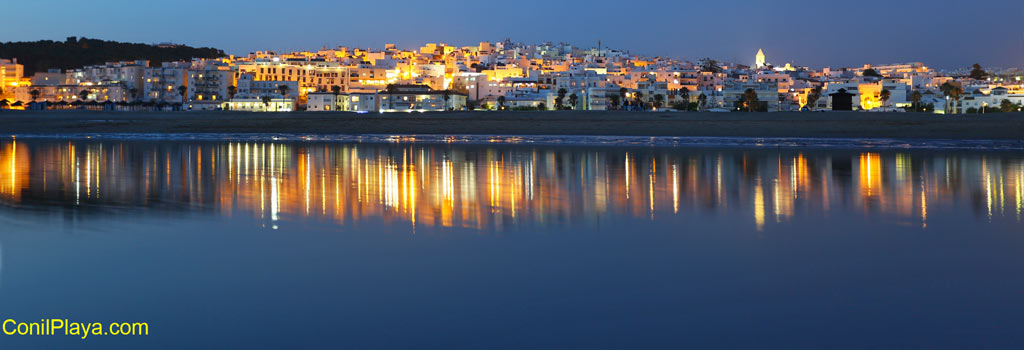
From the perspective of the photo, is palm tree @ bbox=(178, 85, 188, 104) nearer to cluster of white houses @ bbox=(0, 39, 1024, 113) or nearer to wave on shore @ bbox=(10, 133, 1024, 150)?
cluster of white houses @ bbox=(0, 39, 1024, 113)

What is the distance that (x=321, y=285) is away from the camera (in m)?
7.08

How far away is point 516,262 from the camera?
8086 millimetres

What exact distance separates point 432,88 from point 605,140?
207 ft

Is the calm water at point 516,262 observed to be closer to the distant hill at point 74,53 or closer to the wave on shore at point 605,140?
the wave on shore at point 605,140

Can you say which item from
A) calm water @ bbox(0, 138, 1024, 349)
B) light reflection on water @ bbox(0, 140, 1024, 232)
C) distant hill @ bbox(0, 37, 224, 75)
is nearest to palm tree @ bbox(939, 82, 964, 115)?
light reflection on water @ bbox(0, 140, 1024, 232)

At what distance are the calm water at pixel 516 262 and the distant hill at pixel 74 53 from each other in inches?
4965

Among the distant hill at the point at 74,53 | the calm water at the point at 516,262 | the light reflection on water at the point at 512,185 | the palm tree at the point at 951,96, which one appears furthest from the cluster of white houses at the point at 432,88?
the calm water at the point at 516,262

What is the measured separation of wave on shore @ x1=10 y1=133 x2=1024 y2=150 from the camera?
33.1m

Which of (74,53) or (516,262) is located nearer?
(516,262)

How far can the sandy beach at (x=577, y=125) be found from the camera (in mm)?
38656

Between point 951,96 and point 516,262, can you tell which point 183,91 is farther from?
point 516,262

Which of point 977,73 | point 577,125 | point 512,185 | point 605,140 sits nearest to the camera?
point 512,185

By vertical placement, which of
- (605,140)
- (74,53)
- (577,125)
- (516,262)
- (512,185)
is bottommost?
(516,262)

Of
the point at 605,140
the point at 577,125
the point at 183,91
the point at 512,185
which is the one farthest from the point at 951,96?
the point at 183,91
